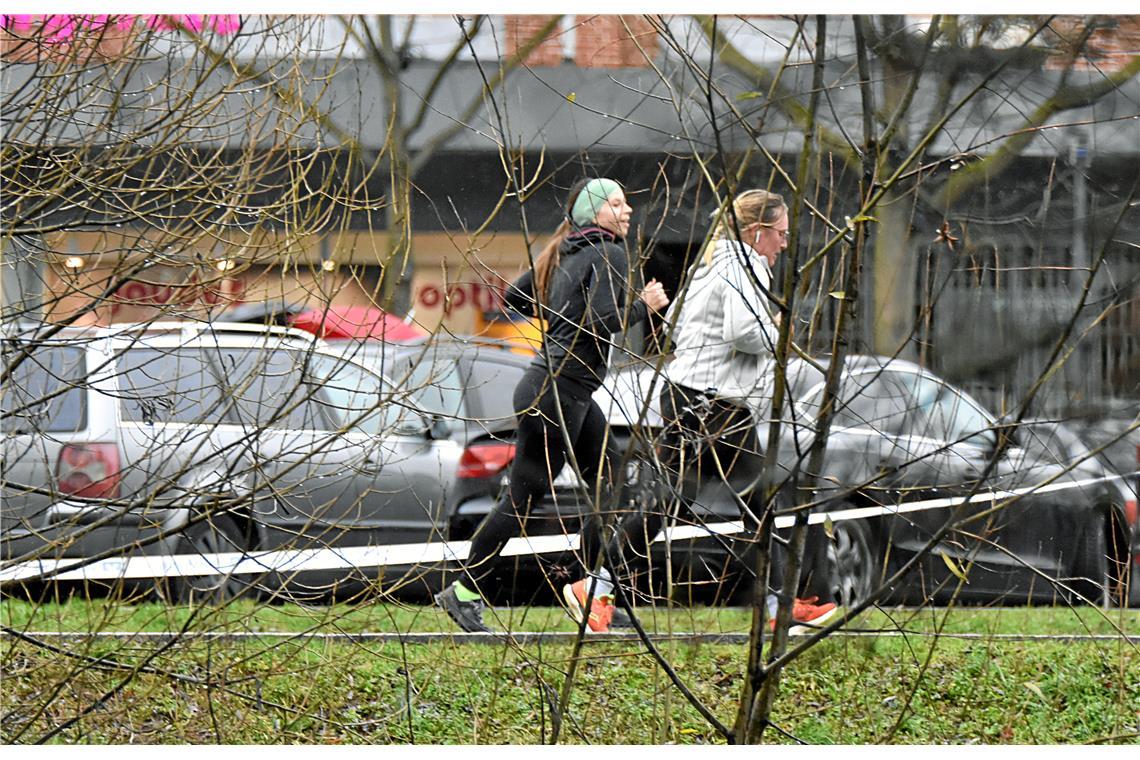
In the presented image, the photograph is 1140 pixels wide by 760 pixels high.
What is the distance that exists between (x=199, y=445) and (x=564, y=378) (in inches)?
54.2

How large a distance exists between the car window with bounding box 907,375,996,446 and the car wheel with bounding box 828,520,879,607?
0.70 metres

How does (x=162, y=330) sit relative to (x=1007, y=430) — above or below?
above

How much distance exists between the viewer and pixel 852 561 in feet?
17.4

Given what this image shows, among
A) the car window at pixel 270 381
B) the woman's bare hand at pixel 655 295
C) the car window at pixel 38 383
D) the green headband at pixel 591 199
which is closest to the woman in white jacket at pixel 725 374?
the woman's bare hand at pixel 655 295

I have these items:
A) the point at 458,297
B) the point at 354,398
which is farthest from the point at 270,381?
the point at 458,297

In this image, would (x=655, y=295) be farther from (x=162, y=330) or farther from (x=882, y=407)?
(x=162, y=330)

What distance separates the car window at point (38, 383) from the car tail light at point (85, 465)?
0.18m

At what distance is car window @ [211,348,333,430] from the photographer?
4.14 metres

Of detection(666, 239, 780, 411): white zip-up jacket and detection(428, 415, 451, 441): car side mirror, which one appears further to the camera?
detection(428, 415, 451, 441): car side mirror

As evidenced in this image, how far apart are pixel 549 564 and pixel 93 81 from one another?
2.10 metres

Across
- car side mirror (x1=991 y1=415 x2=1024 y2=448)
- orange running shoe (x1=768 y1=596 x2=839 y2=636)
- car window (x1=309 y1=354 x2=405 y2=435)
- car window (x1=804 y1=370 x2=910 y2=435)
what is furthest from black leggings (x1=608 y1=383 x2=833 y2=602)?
car window (x1=309 y1=354 x2=405 y2=435)

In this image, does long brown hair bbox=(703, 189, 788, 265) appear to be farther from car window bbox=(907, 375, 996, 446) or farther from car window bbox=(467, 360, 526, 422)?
car window bbox=(467, 360, 526, 422)

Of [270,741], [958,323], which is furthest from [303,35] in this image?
[958,323]
